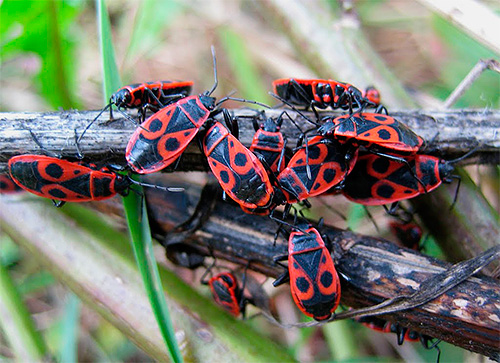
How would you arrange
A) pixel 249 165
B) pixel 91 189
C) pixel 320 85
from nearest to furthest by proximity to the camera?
Result: pixel 249 165, pixel 91 189, pixel 320 85

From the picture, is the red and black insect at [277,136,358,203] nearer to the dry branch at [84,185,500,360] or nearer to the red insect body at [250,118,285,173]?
the red insect body at [250,118,285,173]

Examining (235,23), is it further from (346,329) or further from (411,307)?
(411,307)

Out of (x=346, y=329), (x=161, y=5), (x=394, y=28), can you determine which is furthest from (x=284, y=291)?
(x=394, y=28)

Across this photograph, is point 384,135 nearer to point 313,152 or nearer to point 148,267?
point 313,152

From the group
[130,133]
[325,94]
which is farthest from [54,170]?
[325,94]

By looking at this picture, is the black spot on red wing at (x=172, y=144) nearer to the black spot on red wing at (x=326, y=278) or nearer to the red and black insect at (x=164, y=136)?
the red and black insect at (x=164, y=136)

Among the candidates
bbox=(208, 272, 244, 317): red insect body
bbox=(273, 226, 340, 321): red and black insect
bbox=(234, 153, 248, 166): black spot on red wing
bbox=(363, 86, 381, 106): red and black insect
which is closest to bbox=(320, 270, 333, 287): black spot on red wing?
bbox=(273, 226, 340, 321): red and black insect

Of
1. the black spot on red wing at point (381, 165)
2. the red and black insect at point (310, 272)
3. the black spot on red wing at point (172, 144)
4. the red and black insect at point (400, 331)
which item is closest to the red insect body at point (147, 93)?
the black spot on red wing at point (172, 144)
